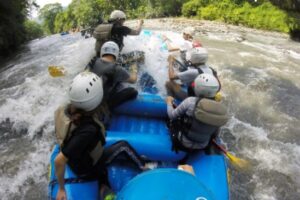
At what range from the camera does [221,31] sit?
14.3m

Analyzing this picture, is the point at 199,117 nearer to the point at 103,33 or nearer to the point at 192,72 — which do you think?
the point at 192,72

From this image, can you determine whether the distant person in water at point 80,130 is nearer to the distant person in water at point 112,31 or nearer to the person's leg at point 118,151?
the person's leg at point 118,151

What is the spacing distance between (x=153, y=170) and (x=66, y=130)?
2.45ft

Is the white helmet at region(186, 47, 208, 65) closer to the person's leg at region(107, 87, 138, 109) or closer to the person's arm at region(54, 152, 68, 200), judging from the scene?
the person's leg at region(107, 87, 138, 109)

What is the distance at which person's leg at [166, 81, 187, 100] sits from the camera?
4.69 meters

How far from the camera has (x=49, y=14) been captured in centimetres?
3809

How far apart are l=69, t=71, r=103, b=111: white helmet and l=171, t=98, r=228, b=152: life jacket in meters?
1.04

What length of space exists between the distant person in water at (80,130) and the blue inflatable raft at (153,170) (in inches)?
12.6

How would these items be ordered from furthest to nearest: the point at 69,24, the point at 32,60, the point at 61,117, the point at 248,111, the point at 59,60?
1. the point at 69,24
2. the point at 32,60
3. the point at 59,60
4. the point at 248,111
5. the point at 61,117

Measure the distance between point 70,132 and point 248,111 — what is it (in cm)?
464

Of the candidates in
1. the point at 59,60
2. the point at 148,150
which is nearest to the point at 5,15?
the point at 59,60

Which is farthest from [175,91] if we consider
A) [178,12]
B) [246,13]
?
[178,12]

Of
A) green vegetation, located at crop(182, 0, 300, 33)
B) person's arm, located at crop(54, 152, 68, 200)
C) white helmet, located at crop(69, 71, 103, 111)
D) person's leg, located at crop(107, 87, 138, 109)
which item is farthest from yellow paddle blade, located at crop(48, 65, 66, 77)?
green vegetation, located at crop(182, 0, 300, 33)

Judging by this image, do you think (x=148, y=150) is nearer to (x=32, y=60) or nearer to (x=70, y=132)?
(x=70, y=132)
